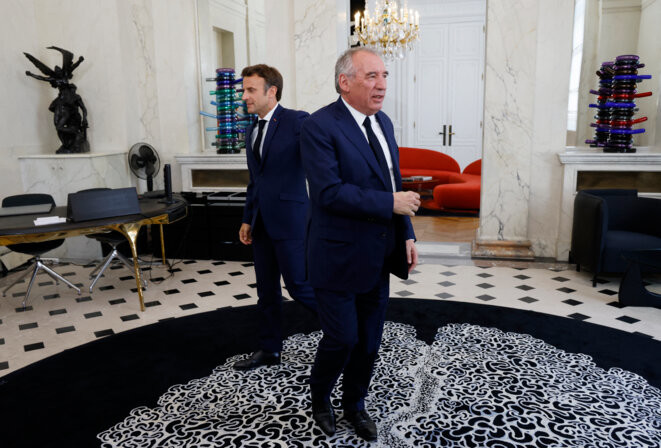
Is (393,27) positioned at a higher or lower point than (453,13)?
lower

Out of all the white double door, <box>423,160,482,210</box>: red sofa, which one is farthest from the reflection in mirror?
the white double door

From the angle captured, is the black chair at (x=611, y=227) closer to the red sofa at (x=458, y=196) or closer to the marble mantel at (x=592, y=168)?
the marble mantel at (x=592, y=168)

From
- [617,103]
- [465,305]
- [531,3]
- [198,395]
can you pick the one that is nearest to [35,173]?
[198,395]

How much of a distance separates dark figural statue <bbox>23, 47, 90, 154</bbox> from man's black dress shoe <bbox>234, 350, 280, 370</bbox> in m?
4.43

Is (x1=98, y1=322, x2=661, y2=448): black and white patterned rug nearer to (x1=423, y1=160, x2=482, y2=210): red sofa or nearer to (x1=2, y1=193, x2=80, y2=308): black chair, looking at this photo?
(x1=2, y1=193, x2=80, y2=308): black chair

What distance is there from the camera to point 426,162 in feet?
36.7

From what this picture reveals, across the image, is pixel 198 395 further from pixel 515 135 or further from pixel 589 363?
pixel 515 135

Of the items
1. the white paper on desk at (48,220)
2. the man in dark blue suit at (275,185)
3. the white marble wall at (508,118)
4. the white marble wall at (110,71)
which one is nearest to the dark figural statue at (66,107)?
the white marble wall at (110,71)

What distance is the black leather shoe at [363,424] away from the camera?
2.70 metres

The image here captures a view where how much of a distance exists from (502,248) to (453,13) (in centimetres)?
693

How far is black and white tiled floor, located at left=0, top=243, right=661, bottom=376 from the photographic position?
438 cm

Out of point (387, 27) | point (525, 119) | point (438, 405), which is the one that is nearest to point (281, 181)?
point (438, 405)

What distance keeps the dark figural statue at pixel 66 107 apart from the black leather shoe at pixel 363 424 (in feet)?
17.8

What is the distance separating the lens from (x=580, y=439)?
8.89ft
